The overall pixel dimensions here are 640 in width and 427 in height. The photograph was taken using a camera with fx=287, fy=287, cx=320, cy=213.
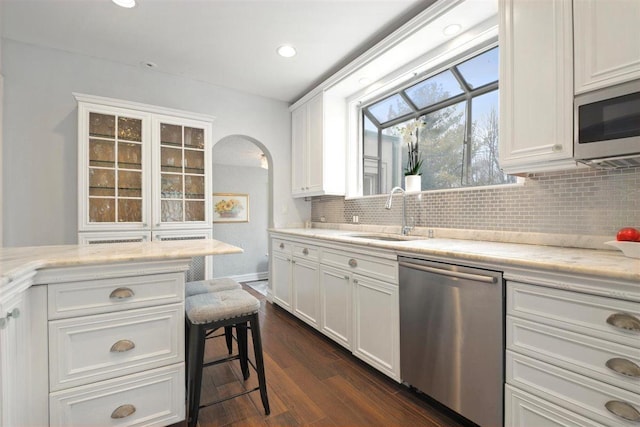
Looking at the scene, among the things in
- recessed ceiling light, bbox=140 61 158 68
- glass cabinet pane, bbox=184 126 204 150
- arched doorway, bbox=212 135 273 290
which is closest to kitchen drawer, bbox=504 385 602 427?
glass cabinet pane, bbox=184 126 204 150

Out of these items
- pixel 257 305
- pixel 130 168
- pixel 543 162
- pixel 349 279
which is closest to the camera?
pixel 543 162

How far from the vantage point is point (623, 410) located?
3.36 feet

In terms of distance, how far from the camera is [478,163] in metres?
2.31

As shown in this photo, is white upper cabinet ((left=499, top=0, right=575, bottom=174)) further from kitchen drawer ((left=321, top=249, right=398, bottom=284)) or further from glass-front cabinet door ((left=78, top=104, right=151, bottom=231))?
glass-front cabinet door ((left=78, top=104, right=151, bottom=231))

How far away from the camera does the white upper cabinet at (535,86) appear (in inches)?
56.1

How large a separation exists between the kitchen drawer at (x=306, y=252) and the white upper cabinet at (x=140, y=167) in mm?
1045

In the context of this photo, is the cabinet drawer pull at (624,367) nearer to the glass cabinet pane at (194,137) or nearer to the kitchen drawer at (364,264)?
the kitchen drawer at (364,264)

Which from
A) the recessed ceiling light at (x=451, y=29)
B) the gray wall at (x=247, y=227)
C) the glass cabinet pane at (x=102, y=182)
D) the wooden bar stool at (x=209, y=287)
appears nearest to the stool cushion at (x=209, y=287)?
the wooden bar stool at (x=209, y=287)

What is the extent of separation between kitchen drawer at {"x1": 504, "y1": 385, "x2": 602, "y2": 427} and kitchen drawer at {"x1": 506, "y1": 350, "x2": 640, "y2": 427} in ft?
0.07

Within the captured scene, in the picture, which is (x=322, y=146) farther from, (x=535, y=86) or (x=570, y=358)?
(x=570, y=358)

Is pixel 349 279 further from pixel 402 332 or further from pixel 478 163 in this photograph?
pixel 478 163

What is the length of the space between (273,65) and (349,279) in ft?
7.73

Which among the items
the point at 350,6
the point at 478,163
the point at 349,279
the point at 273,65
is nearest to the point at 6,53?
the point at 273,65

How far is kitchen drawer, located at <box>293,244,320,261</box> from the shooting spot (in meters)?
2.68
